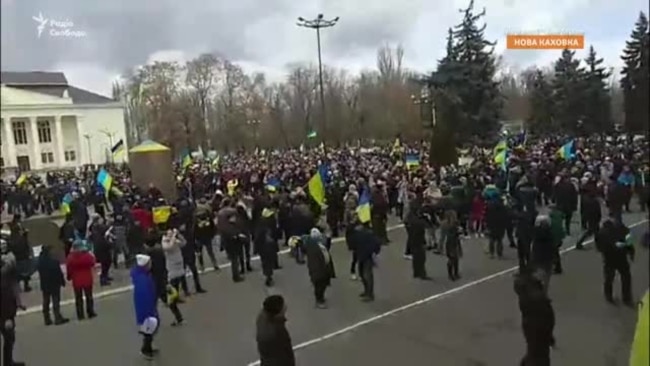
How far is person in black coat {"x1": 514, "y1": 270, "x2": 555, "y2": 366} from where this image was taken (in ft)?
8.88

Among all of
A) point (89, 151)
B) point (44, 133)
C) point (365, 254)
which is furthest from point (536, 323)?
point (44, 133)

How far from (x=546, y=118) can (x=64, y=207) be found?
2192 mm

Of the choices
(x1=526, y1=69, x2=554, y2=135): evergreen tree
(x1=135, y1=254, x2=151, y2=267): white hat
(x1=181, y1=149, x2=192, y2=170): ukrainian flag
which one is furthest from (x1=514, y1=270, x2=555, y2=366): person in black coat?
(x1=135, y1=254, x2=151, y2=267): white hat

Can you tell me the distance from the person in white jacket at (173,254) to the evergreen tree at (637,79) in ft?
7.89

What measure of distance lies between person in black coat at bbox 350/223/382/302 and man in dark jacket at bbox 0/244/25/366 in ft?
6.40

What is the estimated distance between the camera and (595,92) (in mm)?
2756

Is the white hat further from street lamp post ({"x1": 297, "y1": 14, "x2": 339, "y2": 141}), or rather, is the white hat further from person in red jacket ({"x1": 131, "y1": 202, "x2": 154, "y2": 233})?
street lamp post ({"x1": 297, "y1": 14, "x2": 339, "y2": 141})

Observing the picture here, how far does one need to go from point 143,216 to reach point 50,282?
0.59 metres

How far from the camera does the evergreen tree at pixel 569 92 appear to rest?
9.27 feet

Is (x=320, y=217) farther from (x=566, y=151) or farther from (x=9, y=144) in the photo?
(x=9, y=144)

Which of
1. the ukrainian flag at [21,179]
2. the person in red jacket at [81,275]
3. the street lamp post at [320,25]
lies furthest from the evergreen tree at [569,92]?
the person in red jacket at [81,275]

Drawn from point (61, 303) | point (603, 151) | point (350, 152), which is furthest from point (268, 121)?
point (61, 303)

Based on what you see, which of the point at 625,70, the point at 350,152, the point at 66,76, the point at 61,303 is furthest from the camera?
the point at 61,303

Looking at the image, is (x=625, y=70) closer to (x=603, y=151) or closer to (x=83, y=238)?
(x=603, y=151)
